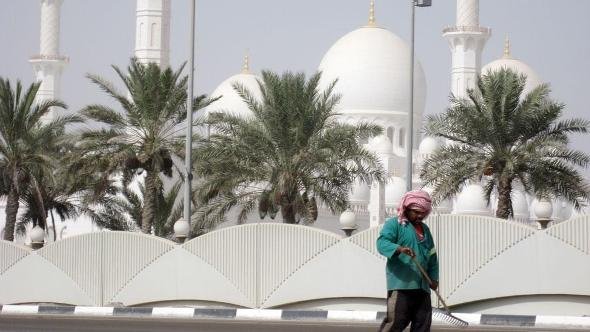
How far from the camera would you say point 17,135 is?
29984 millimetres

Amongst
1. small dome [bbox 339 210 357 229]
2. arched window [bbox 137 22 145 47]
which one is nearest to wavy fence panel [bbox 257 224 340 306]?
small dome [bbox 339 210 357 229]

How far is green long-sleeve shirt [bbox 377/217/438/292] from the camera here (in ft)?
28.1

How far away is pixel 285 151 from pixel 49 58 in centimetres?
3669

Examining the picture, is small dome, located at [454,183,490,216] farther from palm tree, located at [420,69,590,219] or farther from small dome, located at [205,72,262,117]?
palm tree, located at [420,69,590,219]

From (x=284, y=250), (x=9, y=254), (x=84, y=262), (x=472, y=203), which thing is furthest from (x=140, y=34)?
(x=284, y=250)

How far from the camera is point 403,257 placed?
8609mm

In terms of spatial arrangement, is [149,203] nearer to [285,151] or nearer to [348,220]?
[285,151]

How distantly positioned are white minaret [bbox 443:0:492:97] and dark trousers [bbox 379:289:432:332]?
5011 cm

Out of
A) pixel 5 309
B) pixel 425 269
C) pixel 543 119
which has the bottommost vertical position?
pixel 5 309

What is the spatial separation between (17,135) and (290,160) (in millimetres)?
6502

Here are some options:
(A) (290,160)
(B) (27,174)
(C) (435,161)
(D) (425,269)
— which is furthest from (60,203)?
(D) (425,269)

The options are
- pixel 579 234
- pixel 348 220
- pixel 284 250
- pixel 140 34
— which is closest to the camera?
pixel 579 234

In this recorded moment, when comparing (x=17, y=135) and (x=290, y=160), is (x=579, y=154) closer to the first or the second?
(x=290, y=160)

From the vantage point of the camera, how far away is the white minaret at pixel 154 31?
171 feet
